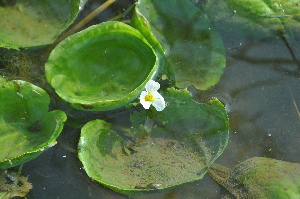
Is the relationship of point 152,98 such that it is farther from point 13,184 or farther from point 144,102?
point 13,184

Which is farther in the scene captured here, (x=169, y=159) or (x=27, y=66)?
(x=27, y=66)

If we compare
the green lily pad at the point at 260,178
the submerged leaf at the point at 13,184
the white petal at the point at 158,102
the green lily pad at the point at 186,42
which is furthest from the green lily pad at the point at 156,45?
the submerged leaf at the point at 13,184

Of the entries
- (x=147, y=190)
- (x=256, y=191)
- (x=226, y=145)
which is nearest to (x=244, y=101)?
(x=226, y=145)

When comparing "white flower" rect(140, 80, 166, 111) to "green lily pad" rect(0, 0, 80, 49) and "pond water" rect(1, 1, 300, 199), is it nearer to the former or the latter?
"pond water" rect(1, 1, 300, 199)

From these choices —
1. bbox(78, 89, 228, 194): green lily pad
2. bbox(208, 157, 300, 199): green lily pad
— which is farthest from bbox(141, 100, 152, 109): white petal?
bbox(208, 157, 300, 199): green lily pad

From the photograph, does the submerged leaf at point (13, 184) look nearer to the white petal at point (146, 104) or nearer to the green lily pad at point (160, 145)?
the green lily pad at point (160, 145)

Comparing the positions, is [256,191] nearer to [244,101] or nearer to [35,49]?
[244,101]
